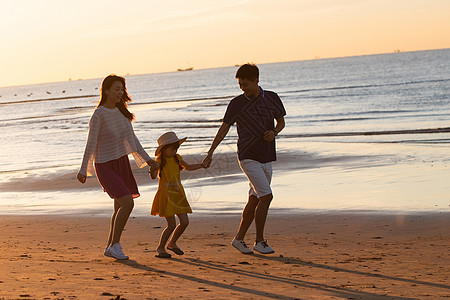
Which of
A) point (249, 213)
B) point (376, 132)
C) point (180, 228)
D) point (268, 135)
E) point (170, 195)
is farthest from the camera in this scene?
point (376, 132)

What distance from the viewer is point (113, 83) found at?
648cm

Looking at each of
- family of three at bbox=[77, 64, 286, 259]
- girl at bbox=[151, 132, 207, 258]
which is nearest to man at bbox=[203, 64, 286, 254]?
family of three at bbox=[77, 64, 286, 259]

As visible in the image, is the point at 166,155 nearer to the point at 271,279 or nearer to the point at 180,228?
the point at 180,228

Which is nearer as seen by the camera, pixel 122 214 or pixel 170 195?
pixel 122 214

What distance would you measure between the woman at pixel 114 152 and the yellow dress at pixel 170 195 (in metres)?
0.26

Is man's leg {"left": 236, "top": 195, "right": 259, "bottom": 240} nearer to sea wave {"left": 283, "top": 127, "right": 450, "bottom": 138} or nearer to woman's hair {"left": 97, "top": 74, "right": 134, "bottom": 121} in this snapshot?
woman's hair {"left": 97, "top": 74, "right": 134, "bottom": 121}

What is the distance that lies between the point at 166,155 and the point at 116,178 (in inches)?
23.7

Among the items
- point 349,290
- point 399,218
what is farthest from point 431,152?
point 349,290

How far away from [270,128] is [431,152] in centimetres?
1062

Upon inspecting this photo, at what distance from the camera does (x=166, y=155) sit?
6.72 m

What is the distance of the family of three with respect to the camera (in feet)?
21.1

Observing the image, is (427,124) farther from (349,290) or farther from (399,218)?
(349,290)

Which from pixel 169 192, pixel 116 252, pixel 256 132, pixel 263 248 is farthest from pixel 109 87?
pixel 263 248

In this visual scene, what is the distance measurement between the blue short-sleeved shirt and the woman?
92 centimetres
